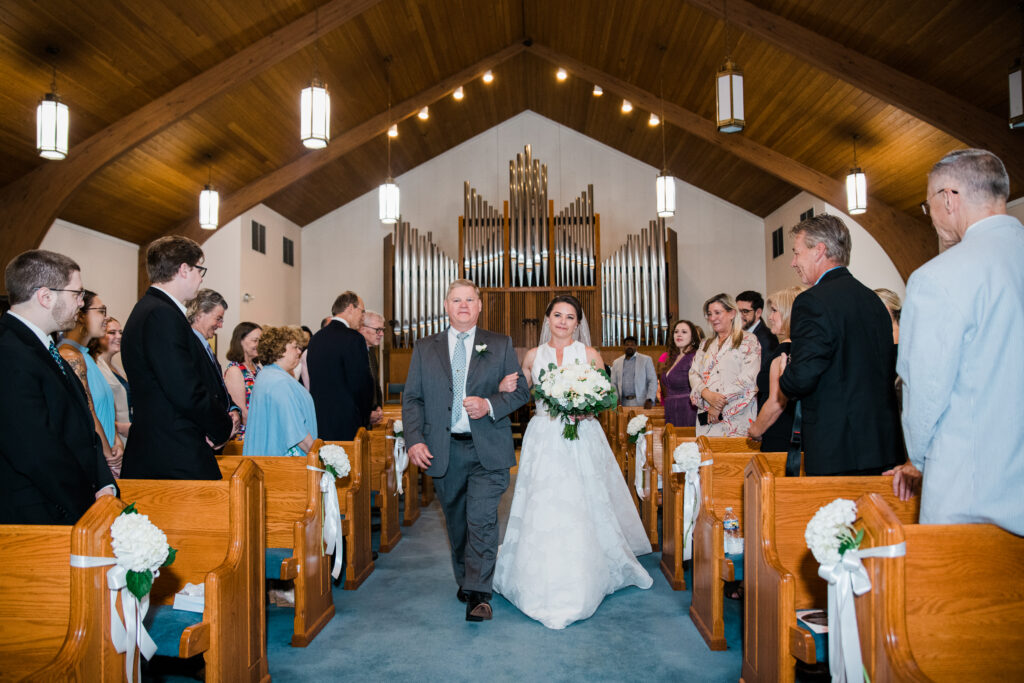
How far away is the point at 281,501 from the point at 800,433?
7.77 ft

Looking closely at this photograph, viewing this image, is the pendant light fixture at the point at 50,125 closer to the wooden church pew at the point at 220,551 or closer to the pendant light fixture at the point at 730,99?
the wooden church pew at the point at 220,551

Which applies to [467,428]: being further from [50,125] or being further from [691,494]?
[50,125]

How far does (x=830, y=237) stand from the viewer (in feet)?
8.80

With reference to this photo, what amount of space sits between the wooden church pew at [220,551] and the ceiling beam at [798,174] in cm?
741

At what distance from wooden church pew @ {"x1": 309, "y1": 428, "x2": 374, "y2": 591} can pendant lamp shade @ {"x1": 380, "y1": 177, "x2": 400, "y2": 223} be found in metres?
4.50

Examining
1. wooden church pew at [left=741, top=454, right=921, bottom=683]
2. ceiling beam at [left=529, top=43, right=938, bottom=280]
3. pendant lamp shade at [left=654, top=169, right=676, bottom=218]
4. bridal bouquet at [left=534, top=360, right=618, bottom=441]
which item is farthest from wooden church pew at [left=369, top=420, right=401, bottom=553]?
ceiling beam at [left=529, top=43, right=938, bottom=280]

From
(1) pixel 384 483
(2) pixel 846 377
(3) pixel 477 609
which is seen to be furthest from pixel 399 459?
(2) pixel 846 377

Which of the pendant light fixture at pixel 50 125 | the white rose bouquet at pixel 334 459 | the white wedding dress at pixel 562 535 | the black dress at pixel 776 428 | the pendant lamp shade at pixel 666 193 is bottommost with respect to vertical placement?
the white wedding dress at pixel 562 535

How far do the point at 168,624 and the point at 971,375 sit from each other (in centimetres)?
256

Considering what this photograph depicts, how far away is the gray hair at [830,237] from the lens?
2.69 metres

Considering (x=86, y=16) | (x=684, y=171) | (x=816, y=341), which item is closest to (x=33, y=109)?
(x=86, y=16)

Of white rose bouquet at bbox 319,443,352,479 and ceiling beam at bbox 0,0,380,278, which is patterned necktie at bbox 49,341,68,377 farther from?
ceiling beam at bbox 0,0,380,278

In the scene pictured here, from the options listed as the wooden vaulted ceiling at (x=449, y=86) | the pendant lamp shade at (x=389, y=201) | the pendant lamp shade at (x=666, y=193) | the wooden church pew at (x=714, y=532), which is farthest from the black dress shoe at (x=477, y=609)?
the pendant lamp shade at (x=666, y=193)

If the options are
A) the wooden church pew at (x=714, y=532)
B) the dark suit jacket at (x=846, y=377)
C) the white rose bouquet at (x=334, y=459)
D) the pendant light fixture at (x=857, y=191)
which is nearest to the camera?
the dark suit jacket at (x=846, y=377)
